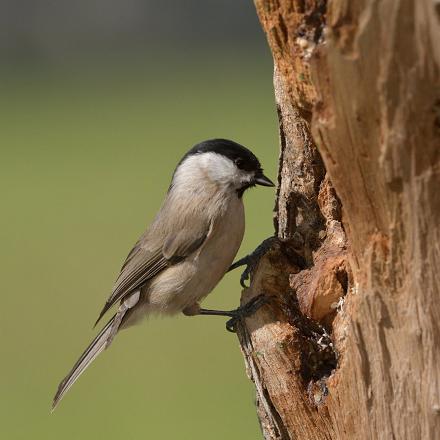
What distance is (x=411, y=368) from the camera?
307 centimetres

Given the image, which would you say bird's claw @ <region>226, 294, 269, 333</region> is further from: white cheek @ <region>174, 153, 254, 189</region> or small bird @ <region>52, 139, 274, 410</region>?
white cheek @ <region>174, 153, 254, 189</region>

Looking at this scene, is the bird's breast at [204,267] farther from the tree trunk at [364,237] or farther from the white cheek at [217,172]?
the tree trunk at [364,237]

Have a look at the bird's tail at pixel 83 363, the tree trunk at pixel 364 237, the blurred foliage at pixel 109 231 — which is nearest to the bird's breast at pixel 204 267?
the bird's tail at pixel 83 363

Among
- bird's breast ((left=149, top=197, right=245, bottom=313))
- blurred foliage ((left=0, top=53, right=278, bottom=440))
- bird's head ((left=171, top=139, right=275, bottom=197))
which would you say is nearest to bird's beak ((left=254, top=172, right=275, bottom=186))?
bird's head ((left=171, top=139, right=275, bottom=197))

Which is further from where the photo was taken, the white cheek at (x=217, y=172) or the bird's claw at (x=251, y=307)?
the white cheek at (x=217, y=172)

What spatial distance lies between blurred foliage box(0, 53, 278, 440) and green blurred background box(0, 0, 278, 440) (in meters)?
0.03

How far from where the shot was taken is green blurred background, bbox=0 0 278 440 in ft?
27.7

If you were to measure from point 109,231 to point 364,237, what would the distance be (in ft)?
34.3

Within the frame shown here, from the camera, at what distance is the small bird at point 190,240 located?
4.82 metres

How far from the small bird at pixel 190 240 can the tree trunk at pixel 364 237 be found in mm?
→ 1046

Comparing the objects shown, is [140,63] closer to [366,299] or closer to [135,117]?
[135,117]

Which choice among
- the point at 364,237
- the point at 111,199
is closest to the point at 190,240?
the point at 364,237

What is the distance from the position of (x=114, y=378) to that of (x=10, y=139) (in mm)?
9995

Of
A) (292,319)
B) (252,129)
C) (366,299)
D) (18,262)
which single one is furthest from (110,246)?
(366,299)
